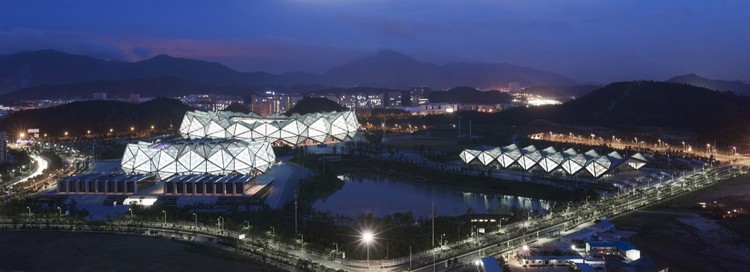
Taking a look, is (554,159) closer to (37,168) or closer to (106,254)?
(106,254)

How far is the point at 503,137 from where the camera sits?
37.2m

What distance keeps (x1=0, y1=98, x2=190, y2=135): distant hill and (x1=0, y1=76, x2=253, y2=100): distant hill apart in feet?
140

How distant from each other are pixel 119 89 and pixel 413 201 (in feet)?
278

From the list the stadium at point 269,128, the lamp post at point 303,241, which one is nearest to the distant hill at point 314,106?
the stadium at point 269,128

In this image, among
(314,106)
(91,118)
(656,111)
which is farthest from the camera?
(314,106)

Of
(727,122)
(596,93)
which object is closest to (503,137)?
(727,122)

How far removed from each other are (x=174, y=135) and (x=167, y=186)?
19701 millimetres

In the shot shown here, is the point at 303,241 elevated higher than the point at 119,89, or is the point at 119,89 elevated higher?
the point at 119,89

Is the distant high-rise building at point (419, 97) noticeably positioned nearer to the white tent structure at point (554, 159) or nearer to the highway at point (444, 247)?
the white tent structure at point (554, 159)

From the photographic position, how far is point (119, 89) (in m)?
93.1

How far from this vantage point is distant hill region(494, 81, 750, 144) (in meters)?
37.0

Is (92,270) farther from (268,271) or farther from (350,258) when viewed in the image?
(350,258)

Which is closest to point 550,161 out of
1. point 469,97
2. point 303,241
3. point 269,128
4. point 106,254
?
point 303,241

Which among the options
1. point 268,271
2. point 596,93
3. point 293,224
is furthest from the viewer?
point 596,93
